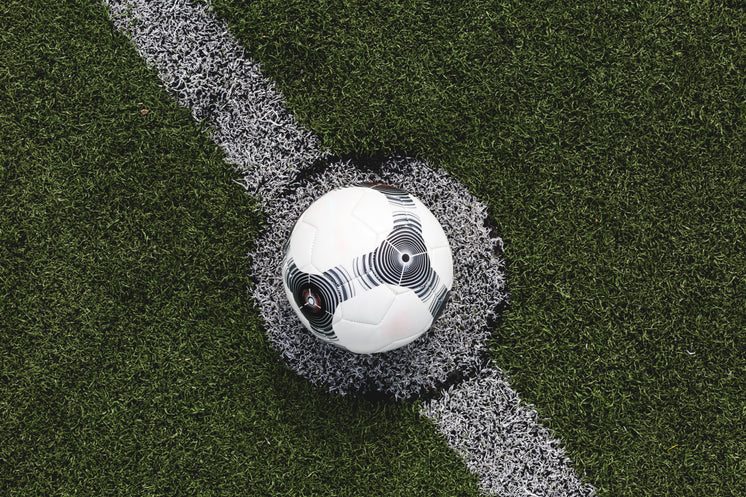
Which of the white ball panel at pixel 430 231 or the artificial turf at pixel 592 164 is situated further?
the artificial turf at pixel 592 164

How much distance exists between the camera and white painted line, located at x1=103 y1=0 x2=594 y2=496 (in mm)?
3115

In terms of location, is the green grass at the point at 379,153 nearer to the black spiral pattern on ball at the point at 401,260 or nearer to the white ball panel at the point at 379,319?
the white ball panel at the point at 379,319

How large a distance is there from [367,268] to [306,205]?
949 millimetres

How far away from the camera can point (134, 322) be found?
10.5ft

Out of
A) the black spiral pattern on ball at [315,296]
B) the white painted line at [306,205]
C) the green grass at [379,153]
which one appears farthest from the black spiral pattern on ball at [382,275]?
the green grass at [379,153]

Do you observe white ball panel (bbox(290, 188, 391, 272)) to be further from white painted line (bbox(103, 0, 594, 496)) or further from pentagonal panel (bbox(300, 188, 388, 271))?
white painted line (bbox(103, 0, 594, 496))

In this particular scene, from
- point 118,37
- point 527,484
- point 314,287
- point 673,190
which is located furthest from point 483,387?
point 118,37

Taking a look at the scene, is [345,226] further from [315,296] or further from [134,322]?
[134,322]

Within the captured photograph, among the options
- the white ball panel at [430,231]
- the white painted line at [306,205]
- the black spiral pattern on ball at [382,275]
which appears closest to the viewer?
the black spiral pattern on ball at [382,275]

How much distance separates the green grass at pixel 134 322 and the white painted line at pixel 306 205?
0.11 m

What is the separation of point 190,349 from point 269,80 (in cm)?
160

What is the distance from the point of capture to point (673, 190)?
3180 mm

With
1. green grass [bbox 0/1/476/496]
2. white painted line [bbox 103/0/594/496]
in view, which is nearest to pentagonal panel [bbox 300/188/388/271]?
white painted line [bbox 103/0/594/496]

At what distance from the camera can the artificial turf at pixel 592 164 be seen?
10.3 feet
